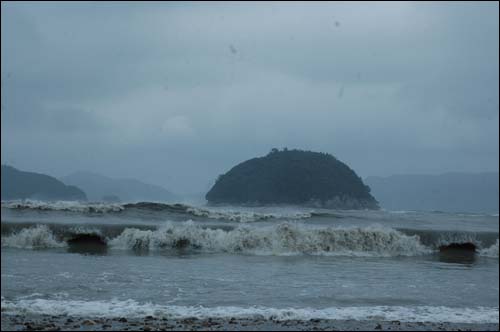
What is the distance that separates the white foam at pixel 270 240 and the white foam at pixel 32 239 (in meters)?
2.26

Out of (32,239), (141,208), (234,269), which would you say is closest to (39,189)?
(141,208)

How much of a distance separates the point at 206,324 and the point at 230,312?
1.17 m

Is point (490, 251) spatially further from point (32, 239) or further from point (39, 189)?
point (39, 189)

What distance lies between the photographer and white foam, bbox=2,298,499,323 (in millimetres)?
8914

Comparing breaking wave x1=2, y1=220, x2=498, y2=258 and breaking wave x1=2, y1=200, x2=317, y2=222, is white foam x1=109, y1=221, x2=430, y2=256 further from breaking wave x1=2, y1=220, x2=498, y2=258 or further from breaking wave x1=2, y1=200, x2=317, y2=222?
breaking wave x1=2, y1=200, x2=317, y2=222

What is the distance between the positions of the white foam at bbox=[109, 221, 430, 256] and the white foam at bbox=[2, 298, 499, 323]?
31.3ft

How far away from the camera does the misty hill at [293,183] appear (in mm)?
43656

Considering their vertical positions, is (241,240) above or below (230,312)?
above

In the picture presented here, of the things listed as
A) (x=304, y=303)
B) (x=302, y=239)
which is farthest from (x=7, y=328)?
(x=302, y=239)

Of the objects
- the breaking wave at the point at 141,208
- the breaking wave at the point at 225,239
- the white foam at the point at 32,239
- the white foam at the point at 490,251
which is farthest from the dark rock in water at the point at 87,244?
the white foam at the point at 490,251

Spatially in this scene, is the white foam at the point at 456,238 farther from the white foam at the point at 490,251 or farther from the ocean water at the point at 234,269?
the white foam at the point at 490,251

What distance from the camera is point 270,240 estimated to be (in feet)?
66.0

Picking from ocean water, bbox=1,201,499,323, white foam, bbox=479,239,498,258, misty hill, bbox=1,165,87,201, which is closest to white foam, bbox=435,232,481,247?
ocean water, bbox=1,201,499,323

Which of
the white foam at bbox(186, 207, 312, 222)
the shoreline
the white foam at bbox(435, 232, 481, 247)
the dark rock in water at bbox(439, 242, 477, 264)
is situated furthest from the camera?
the white foam at bbox(186, 207, 312, 222)
